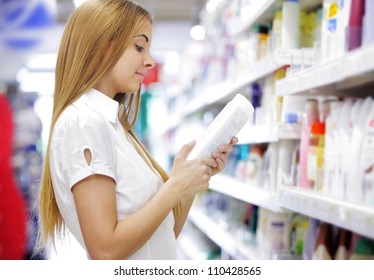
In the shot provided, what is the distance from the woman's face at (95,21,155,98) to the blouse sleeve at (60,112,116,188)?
164mm

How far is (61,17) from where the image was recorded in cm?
797

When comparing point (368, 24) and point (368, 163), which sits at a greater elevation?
point (368, 24)

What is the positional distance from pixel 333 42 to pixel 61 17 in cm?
691

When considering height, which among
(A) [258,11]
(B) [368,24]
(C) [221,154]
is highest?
(A) [258,11]

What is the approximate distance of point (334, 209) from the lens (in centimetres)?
132

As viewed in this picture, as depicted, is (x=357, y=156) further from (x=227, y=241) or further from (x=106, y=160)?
(x=227, y=241)

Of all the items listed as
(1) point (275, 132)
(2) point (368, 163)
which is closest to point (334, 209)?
(2) point (368, 163)

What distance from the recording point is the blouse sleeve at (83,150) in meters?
1.36

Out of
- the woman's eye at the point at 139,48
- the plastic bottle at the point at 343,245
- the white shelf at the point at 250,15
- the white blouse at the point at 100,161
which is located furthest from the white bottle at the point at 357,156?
the white shelf at the point at 250,15

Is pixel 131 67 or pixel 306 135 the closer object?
pixel 131 67

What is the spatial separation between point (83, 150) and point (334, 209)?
2.07 feet

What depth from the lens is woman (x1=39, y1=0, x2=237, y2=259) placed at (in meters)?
1.36

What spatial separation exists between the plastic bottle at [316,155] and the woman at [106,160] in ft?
0.94
